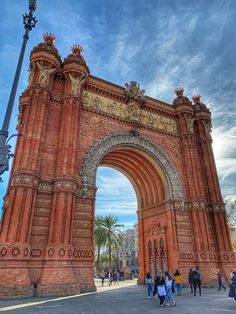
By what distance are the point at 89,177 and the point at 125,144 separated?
456 centimetres

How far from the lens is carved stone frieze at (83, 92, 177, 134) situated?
19531 mm

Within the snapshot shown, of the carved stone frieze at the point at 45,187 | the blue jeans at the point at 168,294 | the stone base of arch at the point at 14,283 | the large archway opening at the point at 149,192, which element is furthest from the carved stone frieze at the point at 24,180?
the blue jeans at the point at 168,294

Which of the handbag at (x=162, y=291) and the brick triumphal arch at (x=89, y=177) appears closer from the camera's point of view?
the handbag at (x=162, y=291)

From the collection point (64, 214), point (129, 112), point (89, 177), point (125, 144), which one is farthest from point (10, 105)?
point (129, 112)

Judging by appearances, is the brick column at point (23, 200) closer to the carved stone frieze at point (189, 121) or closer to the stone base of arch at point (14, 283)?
the stone base of arch at point (14, 283)

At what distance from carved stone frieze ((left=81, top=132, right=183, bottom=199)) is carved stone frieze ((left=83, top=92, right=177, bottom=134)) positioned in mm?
1807

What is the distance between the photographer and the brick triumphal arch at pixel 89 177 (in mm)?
13047

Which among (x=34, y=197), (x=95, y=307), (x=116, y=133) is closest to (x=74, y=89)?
(x=116, y=133)

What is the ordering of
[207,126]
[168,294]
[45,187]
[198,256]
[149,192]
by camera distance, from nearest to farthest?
[168,294] < [45,187] < [198,256] < [149,192] < [207,126]

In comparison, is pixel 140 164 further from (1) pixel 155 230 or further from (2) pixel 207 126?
(2) pixel 207 126

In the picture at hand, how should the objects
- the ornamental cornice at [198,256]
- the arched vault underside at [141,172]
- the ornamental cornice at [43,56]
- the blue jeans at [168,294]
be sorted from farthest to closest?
1. the arched vault underside at [141,172]
2. the ornamental cornice at [198,256]
3. the ornamental cornice at [43,56]
4. the blue jeans at [168,294]

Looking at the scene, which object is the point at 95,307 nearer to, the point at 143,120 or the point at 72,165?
the point at 72,165

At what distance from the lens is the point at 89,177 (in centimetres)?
1672

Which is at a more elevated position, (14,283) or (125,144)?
(125,144)
